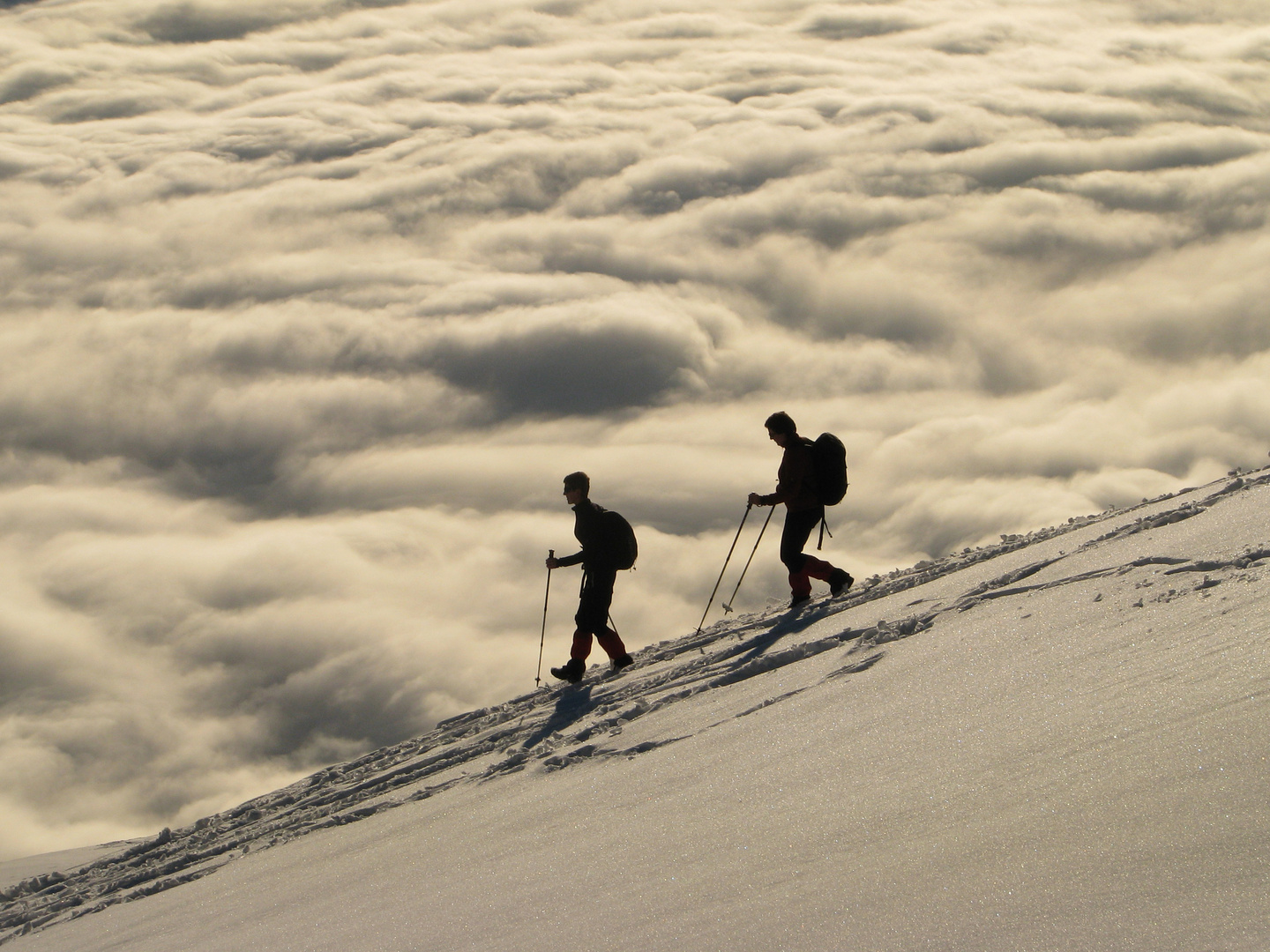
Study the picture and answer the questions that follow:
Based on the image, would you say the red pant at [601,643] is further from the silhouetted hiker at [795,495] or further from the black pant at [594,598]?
the silhouetted hiker at [795,495]

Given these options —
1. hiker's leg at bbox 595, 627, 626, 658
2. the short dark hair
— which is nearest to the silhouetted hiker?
the short dark hair

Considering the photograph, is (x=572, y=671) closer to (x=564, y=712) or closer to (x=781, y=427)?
(x=564, y=712)

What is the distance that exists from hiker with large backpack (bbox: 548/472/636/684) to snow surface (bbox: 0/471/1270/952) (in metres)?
0.72

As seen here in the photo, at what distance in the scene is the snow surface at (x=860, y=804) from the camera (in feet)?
11.6

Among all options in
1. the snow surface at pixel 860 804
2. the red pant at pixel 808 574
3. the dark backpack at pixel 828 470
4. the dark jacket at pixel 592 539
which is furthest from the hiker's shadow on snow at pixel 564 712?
the dark backpack at pixel 828 470

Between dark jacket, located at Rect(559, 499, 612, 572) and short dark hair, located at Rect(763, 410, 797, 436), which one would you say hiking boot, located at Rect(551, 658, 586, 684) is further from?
short dark hair, located at Rect(763, 410, 797, 436)

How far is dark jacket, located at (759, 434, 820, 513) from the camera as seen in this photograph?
10.2m

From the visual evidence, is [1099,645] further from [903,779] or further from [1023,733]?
[903,779]

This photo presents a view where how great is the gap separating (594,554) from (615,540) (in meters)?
0.23

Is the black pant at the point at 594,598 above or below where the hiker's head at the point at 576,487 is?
below

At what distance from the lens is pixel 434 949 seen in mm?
4594

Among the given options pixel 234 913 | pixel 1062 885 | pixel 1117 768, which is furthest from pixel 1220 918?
pixel 234 913

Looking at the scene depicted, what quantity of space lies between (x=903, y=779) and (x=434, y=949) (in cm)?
209

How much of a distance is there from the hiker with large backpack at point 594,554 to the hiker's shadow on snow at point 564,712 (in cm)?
35
